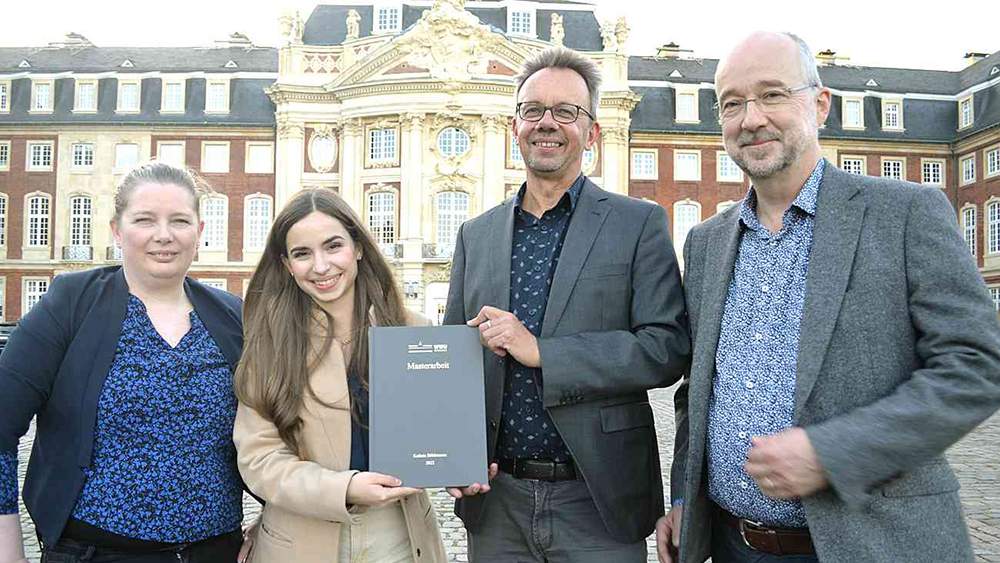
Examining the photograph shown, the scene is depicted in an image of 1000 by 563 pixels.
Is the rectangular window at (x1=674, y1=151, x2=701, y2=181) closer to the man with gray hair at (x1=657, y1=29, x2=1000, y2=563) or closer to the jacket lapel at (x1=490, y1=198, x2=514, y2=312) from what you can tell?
the jacket lapel at (x1=490, y1=198, x2=514, y2=312)

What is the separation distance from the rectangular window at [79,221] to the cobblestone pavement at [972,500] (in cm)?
2972

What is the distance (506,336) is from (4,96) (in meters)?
45.4

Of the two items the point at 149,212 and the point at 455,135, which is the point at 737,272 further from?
the point at 455,135

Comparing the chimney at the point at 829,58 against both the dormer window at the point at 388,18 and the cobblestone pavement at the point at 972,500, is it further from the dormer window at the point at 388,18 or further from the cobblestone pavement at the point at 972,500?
the cobblestone pavement at the point at 972,500

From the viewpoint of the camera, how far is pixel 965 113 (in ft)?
136

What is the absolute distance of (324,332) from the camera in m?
3.33

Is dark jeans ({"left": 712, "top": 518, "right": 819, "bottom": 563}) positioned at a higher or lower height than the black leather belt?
lower

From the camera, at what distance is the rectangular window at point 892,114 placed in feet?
138

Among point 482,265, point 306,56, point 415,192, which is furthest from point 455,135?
point 482,265

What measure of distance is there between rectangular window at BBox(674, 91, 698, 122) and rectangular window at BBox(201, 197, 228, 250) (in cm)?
2176

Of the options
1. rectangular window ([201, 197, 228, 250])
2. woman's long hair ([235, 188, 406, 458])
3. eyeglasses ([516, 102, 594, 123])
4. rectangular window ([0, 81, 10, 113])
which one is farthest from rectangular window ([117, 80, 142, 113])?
eyeglasses ([516, 102, 594, 123])

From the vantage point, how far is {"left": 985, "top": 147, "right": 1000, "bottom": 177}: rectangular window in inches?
1511

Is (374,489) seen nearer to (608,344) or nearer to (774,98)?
(608,344)

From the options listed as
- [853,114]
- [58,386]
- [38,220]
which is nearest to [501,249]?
[58,386]
